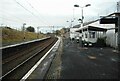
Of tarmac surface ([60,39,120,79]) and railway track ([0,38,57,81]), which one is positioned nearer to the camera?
tarmac surface ([60,39,120,79])

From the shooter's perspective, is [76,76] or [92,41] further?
[92,41]

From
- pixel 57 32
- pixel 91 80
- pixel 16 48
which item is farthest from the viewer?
pixel 57 32

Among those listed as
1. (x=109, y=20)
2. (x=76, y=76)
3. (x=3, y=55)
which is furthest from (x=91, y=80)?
(x=109, y=20)

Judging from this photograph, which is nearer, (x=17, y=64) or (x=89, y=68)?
(x=89, y=68)

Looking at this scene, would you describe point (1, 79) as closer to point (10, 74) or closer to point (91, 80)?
point (10, 74)

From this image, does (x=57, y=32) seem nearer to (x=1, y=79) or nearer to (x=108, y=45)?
(x=108, y=45)

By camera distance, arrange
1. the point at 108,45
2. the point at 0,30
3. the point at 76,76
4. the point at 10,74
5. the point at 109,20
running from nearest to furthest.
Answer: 1. the point at 76,76
2. the point at 10,74
3. the point at 109,20
4. the point at 108,45
5. the point at 0,30

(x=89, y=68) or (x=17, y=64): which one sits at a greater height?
(x=89, y=68)

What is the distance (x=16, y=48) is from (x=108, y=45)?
1739 centimetres

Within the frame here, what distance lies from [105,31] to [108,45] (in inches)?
144

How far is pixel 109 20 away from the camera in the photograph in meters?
38.8

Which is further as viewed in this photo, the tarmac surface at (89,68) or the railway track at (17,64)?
the railway track at (17,64)

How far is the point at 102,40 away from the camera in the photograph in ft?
142

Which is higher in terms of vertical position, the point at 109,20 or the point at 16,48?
the point at 109,20
